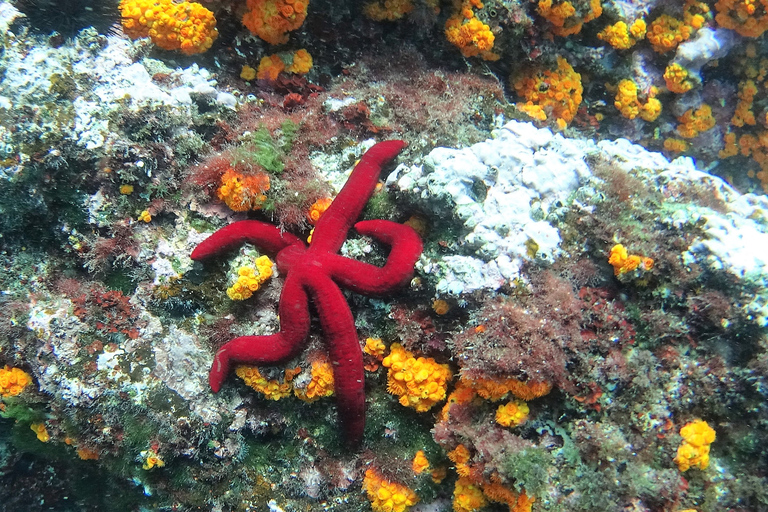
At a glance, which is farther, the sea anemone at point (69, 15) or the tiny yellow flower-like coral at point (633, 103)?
the tiny yellow flower-like coral at point (633, 103)

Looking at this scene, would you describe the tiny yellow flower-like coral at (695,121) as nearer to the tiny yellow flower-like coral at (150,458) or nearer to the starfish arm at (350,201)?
the starfish arm at (350,201)

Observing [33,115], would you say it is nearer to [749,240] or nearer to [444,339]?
[444,339]

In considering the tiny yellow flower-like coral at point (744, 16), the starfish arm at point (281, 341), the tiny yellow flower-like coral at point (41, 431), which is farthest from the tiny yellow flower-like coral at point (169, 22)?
the tiny yellow flower-like coral at point (744, 16)

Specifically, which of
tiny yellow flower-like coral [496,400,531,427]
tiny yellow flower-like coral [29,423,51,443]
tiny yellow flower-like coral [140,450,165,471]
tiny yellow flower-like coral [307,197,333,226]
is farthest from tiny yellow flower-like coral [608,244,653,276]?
tiny yellow flower-like coral [29,423,51,443]

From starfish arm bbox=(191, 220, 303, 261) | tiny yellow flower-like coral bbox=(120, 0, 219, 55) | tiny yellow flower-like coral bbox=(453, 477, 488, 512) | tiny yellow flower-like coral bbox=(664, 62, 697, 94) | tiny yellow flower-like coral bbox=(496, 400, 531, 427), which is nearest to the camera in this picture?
tiny yellow flower-like coral bbox=(496, 400, 531, 427)

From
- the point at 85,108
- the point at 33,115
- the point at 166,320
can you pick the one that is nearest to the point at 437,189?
the point at 166,320

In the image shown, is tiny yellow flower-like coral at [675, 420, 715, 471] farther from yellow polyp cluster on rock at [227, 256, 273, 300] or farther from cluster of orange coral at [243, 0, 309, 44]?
cluster of orange coral at [243, 0, 309, 44]
